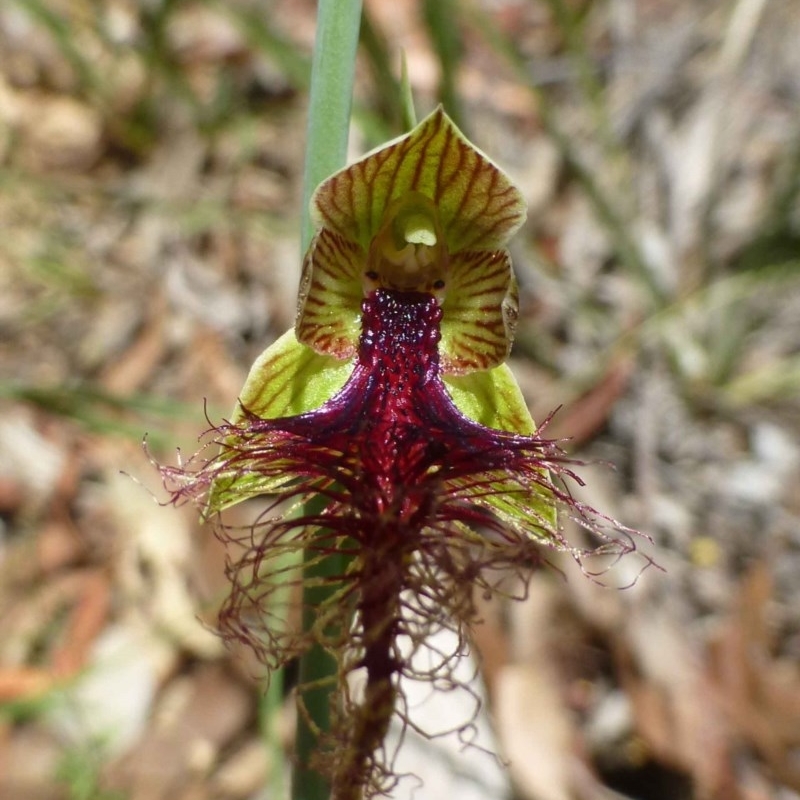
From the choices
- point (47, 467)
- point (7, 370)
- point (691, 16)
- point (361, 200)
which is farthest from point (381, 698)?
point (691, 16)

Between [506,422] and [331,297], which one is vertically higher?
[331,297]

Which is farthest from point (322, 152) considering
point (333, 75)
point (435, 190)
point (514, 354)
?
point (514, 354)

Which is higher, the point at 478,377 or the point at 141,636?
the point at 141,636

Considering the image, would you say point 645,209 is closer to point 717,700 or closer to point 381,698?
point 717,700

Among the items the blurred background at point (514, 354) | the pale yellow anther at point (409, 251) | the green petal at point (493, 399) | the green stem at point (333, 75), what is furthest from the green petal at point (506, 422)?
the blurred background at point (514, 354)

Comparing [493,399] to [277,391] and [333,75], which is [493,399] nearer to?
[277,391]

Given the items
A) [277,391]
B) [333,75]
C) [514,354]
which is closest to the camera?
[333,75]

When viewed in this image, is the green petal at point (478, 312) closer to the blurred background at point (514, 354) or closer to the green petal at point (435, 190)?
the green petal at point (435, 190)
